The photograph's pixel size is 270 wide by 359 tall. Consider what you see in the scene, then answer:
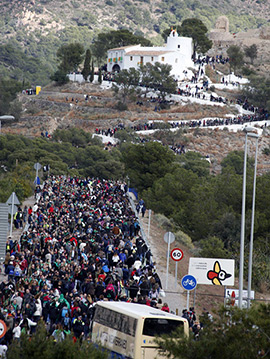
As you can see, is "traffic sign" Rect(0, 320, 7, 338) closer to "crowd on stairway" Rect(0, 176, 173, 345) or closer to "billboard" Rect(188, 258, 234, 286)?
"crowd on stairway" Rect(0, 176, 173, 345)

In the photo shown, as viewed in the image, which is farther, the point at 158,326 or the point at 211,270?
the point at 211,270

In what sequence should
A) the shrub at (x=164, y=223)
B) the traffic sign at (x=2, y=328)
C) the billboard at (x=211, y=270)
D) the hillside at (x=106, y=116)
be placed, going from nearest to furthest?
the traffic sign at (x=2, y=328), the billboard at (x=211, y=270), the shrub at (x=164, y=223), the hillside at (x=106, y=116)

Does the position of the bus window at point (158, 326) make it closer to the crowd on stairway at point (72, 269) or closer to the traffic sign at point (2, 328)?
the crowd on stairway at point (72, 269)

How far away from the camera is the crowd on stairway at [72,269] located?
1811 cm

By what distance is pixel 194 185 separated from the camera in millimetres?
47625

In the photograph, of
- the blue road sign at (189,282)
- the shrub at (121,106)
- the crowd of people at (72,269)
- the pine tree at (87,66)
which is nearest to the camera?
the crowd of people at (72,269)

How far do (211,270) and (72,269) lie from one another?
156 inches

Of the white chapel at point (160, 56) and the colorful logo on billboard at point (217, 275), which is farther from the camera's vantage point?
the white chapel at point (160, 56)

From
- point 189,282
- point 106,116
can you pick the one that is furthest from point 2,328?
point 106,116

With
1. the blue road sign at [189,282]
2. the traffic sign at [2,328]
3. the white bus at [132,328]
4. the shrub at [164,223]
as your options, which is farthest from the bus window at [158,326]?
the shrub at [164,223]

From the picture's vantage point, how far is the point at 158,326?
52.0 feet

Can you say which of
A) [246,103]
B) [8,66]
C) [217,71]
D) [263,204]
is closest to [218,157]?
[246,103]

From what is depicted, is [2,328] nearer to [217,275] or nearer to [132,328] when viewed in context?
[132,328]

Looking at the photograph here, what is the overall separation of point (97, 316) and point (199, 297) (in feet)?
29.9
